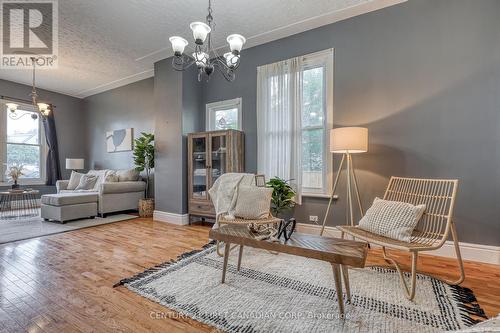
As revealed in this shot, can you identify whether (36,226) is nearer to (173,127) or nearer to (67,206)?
(67,206)

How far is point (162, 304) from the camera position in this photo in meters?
1.64

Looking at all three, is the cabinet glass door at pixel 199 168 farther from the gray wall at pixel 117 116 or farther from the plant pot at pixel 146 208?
the gray wall at pixel 117 116

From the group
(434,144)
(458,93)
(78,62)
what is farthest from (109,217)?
(458,93)

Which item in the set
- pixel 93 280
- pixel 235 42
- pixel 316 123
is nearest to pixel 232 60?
pixel 235 42

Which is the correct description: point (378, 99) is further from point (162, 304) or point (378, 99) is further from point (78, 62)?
point (78, 62)

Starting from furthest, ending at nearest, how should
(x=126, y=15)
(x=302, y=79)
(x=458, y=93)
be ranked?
(x=302, y=79), (x=126, y=15), (x=458, y=93)

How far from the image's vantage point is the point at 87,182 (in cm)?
511

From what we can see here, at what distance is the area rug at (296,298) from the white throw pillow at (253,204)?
48cm

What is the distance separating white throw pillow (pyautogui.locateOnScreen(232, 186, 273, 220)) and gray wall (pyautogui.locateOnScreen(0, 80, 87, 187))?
20.0 feet

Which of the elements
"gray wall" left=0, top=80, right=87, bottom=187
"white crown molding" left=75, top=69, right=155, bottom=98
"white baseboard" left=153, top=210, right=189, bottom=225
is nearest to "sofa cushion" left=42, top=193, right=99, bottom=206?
"white baseboard" left=153, top=210, right=189, bottom=225

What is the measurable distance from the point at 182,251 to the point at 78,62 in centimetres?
415

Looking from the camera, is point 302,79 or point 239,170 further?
point 239,170

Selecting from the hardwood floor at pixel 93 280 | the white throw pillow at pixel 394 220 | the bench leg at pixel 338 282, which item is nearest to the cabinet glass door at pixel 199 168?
the hardwood floor at pixel 93 280

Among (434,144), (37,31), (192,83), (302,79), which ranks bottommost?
(434,144)
